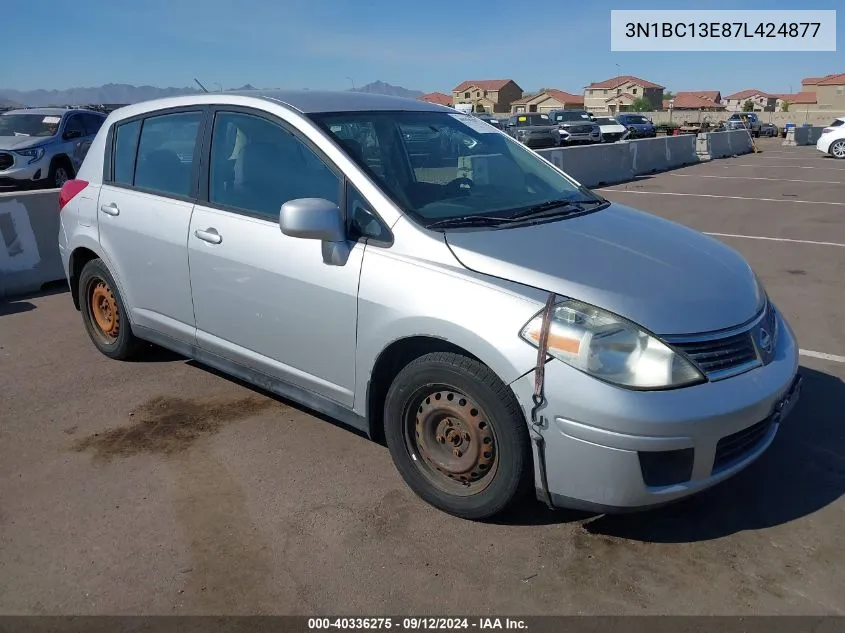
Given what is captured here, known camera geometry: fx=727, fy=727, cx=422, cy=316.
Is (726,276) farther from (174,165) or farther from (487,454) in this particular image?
(174,165)

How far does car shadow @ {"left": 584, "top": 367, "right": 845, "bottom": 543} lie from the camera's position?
3084 millimetres

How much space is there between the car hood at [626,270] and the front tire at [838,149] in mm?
26062

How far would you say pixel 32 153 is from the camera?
13.9 m

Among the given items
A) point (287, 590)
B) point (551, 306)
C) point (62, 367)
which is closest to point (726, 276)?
point (551, 306)

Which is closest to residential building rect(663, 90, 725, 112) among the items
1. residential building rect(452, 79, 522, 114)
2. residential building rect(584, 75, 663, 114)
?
residential building rect(584, 75, 663, 114)

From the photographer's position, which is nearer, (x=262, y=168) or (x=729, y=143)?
(x=262, y=168)

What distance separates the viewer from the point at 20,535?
3.07 metres

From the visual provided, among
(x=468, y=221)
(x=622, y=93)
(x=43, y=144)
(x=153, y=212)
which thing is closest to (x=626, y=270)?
(x=468, y=221)

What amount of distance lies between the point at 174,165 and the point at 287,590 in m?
2.66

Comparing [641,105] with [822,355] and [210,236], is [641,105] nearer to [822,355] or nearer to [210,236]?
[822,355]

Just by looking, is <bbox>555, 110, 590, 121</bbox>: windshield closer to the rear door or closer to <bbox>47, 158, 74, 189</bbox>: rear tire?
<bbox>47, 158, 74, 189</bbox>: rear tire

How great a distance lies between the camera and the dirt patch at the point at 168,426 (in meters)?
3.84

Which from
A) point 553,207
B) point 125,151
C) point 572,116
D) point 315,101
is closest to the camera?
point 553,207

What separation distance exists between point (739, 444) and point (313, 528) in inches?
70.3
